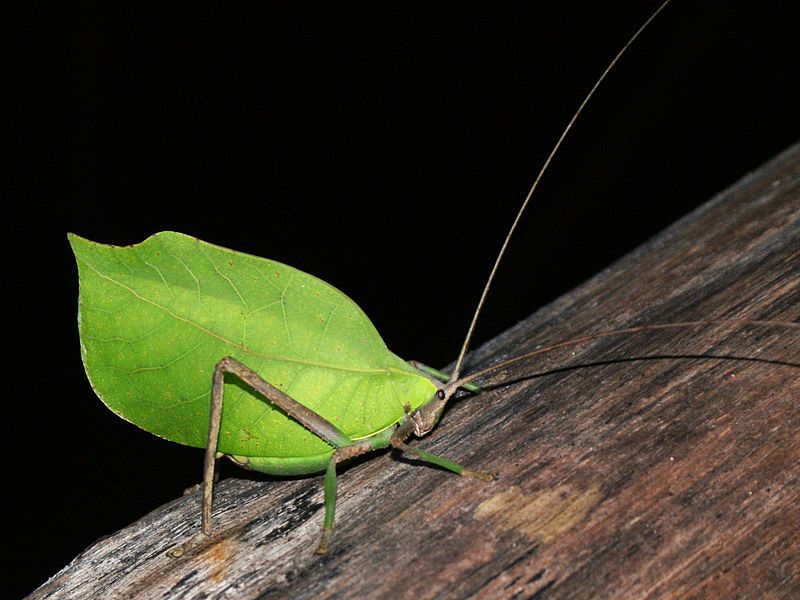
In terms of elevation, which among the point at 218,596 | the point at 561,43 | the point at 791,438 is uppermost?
the point at 561,43

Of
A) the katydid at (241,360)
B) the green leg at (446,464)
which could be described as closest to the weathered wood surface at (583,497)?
the green leg at (446,464)

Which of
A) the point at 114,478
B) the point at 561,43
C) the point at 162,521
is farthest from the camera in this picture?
the point at 561,43

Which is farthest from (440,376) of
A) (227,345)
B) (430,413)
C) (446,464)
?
(227,345)

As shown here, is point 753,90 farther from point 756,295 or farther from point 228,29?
point 756,295

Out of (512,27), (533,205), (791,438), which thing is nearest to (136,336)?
(791,438)

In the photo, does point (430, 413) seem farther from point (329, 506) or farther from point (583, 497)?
point (583, 497)

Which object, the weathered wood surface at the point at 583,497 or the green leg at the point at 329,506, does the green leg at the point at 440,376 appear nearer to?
the weathered wood surface at the point at 583,497
